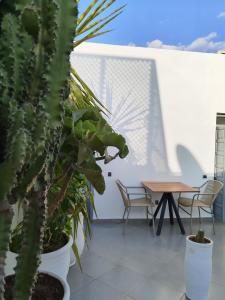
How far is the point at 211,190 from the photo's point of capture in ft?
16.9

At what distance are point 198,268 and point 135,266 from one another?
110 cm

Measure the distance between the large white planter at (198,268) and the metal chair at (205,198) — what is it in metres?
2.24

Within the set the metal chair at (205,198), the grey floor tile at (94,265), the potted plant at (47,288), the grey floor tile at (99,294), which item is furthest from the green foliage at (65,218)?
the metal chair at (205,198)

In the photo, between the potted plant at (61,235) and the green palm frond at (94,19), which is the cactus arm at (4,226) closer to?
the potted plant at (61,235)

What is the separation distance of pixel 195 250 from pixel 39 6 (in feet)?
7.45

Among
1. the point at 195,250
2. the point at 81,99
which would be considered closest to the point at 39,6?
the point at 81,99

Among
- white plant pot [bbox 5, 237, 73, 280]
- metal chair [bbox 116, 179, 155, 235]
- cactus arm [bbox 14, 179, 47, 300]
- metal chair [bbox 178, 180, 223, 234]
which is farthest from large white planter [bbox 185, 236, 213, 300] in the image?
metal chair [bbox 178, 180, 223, 234]

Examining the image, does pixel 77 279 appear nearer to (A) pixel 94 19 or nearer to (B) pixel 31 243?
(B) pixel 31 243

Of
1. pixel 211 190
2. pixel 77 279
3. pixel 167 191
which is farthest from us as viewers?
pixel 211 190

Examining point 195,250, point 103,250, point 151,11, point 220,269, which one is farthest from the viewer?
point 151,11

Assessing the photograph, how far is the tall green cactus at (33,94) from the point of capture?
0.97m

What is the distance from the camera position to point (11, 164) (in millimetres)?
889

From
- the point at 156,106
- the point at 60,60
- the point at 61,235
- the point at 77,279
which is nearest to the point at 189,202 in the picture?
the point at 156,106

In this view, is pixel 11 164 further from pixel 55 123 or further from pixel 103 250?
pixel 103 250
